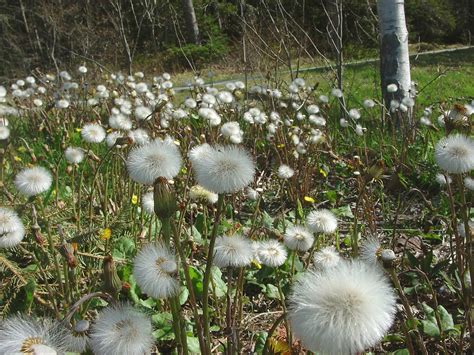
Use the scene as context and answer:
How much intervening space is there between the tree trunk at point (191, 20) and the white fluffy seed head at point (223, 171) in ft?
57.0

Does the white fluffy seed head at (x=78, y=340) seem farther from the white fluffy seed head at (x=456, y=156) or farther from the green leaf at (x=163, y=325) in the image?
the white fluffy seed head at (x=456, y=156)

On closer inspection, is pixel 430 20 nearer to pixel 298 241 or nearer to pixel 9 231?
pixel 298 241

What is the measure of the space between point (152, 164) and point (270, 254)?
0.53 m

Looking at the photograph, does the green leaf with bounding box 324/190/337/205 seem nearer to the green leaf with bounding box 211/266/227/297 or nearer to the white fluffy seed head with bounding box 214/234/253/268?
the green leaf with bounding box 211/266/227/297

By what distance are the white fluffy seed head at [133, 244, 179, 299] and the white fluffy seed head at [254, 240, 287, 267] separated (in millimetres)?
539

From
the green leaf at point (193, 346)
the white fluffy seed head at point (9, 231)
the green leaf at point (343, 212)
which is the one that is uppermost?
the white fluffy seed head at point (9, 231)

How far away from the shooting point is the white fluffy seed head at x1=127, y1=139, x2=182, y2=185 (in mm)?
1357

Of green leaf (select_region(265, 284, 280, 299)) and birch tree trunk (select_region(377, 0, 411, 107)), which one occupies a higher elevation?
birch tree trunk (select_region(377, 0, 411, 107))

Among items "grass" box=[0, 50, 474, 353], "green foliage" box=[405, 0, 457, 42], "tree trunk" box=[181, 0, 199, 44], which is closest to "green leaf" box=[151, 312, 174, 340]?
"grass" box=[0, 50, 474, 353]

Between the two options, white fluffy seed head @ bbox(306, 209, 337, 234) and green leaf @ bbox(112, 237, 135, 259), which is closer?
white fluffy seed head @ bbox(306, 209, 337, 234)

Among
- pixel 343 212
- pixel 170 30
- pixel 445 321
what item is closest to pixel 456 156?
pixel 445 321

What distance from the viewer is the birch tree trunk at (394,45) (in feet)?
15.7

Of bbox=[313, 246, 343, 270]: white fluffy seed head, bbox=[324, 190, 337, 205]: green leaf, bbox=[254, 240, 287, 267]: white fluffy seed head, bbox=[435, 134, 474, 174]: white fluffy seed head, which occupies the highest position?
bbox=[435, 134, 474, 174]: white fluffy seed head

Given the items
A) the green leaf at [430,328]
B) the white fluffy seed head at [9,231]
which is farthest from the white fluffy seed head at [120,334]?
the green leaf at [430,328]
